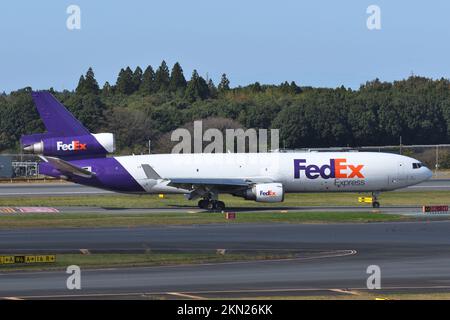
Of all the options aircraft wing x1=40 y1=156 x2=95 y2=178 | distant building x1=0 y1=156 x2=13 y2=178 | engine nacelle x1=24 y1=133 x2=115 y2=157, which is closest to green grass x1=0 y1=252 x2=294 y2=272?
aircraft wing x1=40 y1=156 x2=95 y2=178

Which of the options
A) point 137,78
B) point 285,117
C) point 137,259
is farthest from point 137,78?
point 137,259

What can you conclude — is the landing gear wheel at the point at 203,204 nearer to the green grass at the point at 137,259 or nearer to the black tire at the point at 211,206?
the black tire at the point at 211,206

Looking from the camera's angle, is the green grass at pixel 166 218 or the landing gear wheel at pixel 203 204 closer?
the green grass at pixel 166 218

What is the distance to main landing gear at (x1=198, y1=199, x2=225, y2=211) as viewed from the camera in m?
63.9

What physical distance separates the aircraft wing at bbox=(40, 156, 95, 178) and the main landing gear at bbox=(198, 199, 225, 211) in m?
7.97

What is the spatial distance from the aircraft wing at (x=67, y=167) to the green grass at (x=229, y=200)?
175 inches

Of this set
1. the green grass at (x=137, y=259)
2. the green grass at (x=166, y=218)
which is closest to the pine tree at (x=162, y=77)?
the green grass at (x=166, y=218)

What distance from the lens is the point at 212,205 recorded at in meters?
64.1

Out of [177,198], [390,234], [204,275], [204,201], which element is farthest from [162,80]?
[204,275]

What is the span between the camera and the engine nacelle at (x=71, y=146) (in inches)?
2554

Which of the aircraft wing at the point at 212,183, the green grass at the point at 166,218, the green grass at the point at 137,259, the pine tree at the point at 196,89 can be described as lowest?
the green grass at the point at 137,259

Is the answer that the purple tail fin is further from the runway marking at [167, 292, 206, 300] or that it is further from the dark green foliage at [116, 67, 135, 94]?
the dark green foliage at [116, 67, 135, 94]

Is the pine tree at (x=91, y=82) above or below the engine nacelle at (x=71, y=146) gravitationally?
above
